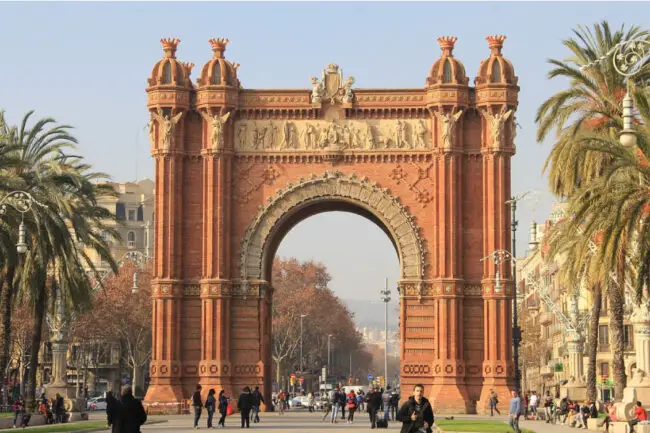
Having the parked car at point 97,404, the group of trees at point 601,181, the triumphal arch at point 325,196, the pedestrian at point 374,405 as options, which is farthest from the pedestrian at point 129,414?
the parked car at point 97,404

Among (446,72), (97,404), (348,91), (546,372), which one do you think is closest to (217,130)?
(348,91)

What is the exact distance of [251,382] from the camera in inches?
2501

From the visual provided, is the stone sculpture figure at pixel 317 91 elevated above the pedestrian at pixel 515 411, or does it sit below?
above

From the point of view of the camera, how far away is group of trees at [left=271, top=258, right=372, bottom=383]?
380 ft

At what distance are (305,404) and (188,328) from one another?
30070 mm

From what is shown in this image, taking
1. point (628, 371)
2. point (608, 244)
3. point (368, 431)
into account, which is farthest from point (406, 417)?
point (628, 371)

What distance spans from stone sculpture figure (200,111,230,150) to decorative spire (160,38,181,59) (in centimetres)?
356

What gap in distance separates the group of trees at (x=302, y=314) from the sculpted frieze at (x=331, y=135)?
159 feet

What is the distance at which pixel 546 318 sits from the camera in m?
128

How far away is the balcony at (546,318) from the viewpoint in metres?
125

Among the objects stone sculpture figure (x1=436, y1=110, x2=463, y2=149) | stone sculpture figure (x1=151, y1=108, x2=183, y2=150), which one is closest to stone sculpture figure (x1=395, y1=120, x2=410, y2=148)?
stone sculpture figure (x1=436, y1=110, x2=463, y2=149)

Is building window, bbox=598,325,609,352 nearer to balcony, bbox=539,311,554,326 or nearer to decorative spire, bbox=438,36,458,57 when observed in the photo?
balcony, bbox=539,311,554,326

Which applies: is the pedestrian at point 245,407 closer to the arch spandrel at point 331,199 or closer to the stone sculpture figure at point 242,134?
the arch spandrel at point 331,199

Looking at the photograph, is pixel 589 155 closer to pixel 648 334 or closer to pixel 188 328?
pixel 648 334
